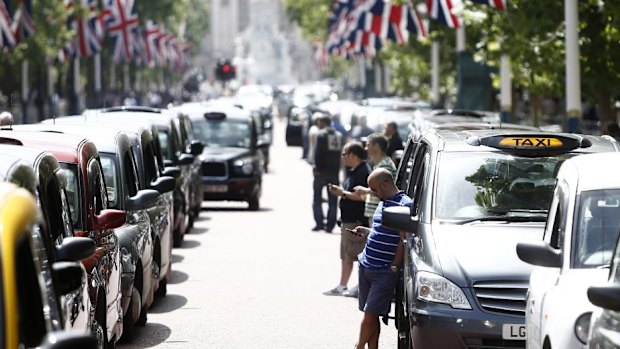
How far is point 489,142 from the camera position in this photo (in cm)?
1259

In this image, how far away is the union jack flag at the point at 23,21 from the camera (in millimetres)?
48625

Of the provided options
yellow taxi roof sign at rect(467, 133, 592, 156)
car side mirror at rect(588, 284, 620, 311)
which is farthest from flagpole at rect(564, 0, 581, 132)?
car side mirror at rect(588, 284, 620, 311)

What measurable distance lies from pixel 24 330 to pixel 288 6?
109923 millimetres

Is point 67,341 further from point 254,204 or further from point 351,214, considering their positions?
point 254,204

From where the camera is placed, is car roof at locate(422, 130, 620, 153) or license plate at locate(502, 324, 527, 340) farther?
car roof at locate(422, 130, 620, 153)

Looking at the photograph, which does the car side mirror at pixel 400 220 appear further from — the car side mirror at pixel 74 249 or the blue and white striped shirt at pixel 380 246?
the car side mirror at pixel 74 249

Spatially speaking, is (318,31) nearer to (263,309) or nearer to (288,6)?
(288,6)

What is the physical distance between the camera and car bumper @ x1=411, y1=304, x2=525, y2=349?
10.7 m

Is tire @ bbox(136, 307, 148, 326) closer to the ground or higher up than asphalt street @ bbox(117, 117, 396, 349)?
higher up

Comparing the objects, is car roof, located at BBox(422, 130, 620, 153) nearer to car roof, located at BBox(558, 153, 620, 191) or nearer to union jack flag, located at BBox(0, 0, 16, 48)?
car roof, located at BBox(558, 153, 620, 191)

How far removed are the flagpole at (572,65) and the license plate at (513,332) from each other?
52.4 ft

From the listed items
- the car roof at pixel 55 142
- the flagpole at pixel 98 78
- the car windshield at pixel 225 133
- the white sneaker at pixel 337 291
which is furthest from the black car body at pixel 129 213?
the flagpole at pixel 98 78

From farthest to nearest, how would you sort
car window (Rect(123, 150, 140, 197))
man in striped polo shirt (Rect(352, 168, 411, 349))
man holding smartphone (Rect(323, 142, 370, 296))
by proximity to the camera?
man holding smartphone (Rect(323, 142, 370, 296)) < car window (Rect(123, 150, 140, 197)) < man in striped polo shirt (Rect(352, 168, 411, 349))

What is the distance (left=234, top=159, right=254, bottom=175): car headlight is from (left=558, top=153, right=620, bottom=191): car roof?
861 inches
